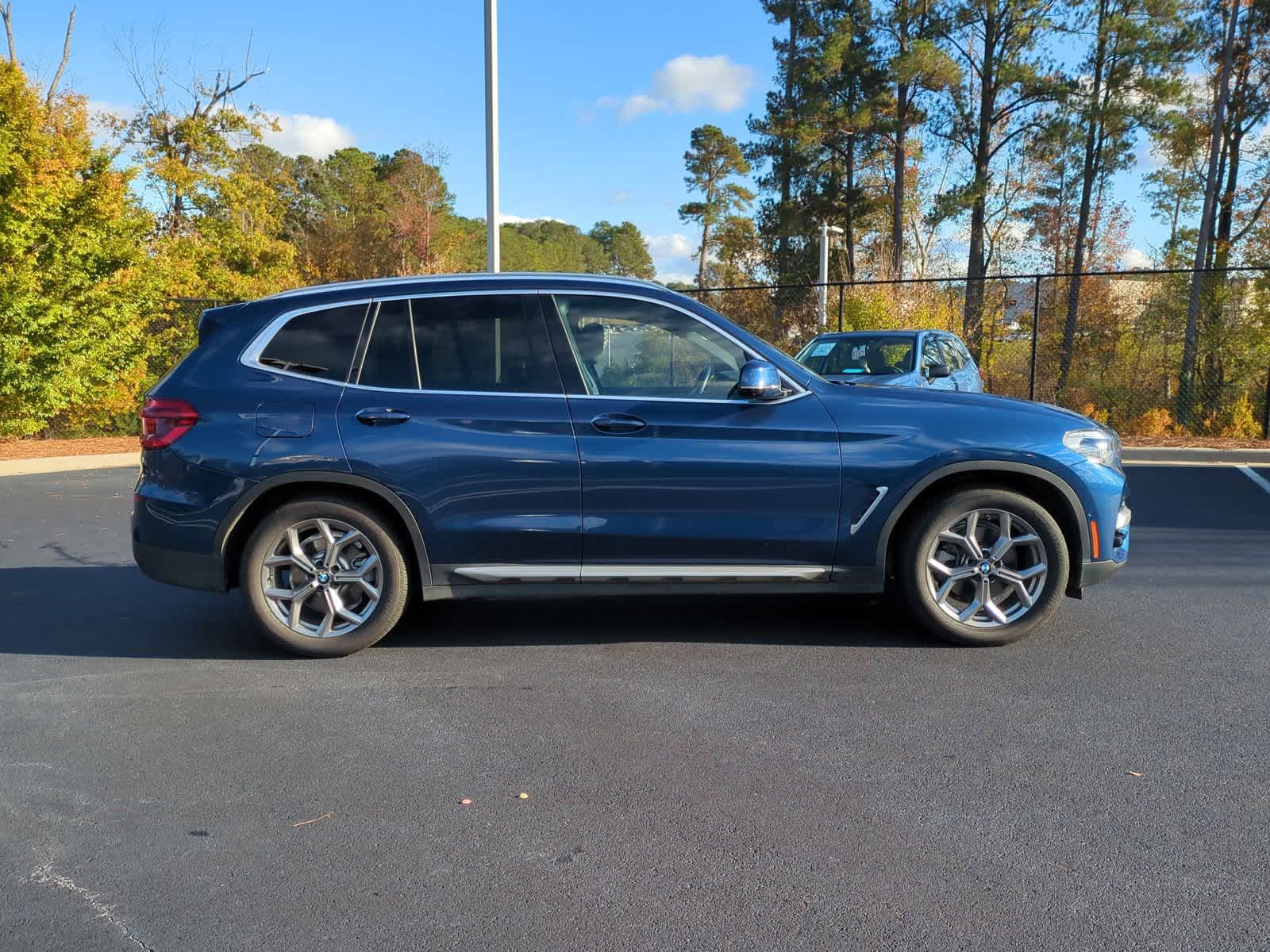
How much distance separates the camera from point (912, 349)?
11289mm

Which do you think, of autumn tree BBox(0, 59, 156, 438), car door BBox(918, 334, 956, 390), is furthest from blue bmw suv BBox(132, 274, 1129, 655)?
autumn tree BBox(0, 59, 156, 438)

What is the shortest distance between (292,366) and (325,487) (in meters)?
0.61

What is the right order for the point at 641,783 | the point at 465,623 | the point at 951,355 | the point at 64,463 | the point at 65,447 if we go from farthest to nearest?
the point at 65,447 < the point at 64,463 < the point at 951,355 < the point at 465,623 < the point at 641,783

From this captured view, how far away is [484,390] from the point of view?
4859mm

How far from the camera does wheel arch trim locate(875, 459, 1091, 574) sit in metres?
4.84

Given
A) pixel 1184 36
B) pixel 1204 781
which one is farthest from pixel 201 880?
pixel 1184 36

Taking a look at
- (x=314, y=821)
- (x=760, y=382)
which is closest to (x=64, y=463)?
(x=760, y=382)

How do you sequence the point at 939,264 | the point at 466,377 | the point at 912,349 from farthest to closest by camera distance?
the point at 939,264 < the point at 912,349 < the point at 466,377

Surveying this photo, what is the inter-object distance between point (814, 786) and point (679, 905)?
891 millimetres

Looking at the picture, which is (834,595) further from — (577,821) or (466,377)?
(577,821)

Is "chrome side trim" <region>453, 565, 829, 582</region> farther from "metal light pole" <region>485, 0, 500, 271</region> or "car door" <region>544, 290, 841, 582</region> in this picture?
"metal light pole" <region>485, 0, 500, 271</region>

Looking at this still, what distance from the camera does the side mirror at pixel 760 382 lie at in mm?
4645

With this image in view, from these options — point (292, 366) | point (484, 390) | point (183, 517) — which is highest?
point (292, 366)

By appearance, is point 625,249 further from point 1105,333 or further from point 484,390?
point 484,390
